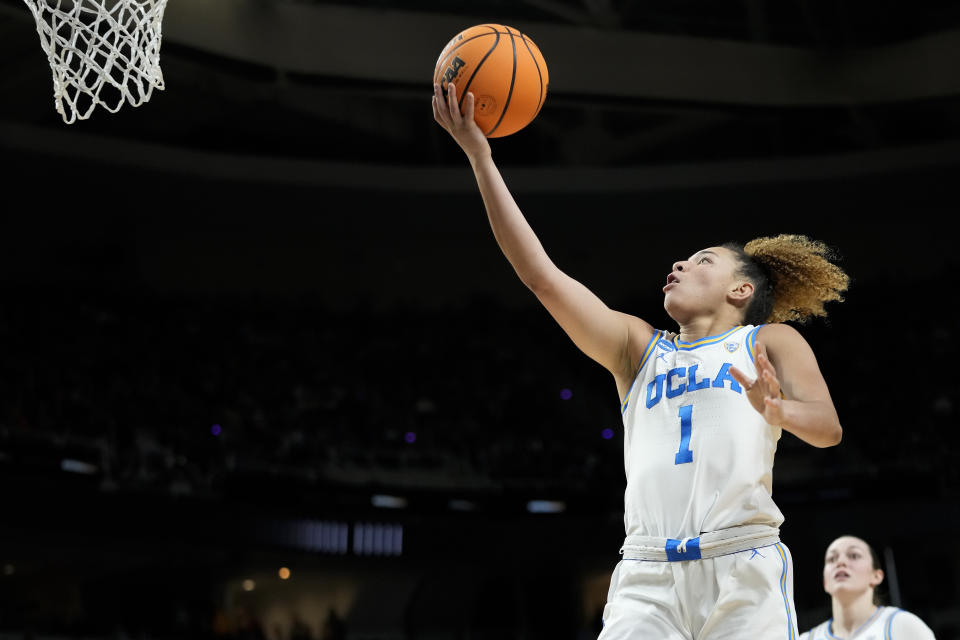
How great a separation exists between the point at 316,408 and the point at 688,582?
43.2 ft

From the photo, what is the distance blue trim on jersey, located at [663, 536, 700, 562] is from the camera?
2.47m

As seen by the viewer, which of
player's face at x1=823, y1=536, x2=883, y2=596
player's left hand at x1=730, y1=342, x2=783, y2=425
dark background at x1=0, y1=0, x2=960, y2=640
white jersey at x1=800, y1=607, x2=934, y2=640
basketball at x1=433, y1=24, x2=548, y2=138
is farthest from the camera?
dark background at x1=0, y1=0, x2=960, y2=640

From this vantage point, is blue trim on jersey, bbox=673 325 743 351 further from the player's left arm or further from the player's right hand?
the player's right hand

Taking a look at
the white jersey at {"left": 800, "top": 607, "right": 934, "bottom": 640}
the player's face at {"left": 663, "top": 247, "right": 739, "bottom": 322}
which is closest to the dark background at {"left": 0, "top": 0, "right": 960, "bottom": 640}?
the white jersey at {"left": 800, "top": 607, "right": 934, "bottom": 640}

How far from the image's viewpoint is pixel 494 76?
9.77ft

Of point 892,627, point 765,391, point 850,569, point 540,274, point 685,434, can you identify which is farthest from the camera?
point 850,569

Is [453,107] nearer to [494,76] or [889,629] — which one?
[494,76]

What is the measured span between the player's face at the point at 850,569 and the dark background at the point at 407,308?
6.94 metres

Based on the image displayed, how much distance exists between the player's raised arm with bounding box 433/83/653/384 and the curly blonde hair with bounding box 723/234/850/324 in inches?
15.7

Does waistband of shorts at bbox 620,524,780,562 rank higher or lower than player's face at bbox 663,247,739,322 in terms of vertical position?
lower

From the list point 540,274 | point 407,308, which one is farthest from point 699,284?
point 407,308

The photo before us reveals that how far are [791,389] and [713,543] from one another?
1.40 ft

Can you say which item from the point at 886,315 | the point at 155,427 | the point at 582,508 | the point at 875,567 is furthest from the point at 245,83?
the point at 875,567

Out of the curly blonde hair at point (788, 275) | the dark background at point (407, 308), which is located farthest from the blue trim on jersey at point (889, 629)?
the dark background at point (407, 308)
